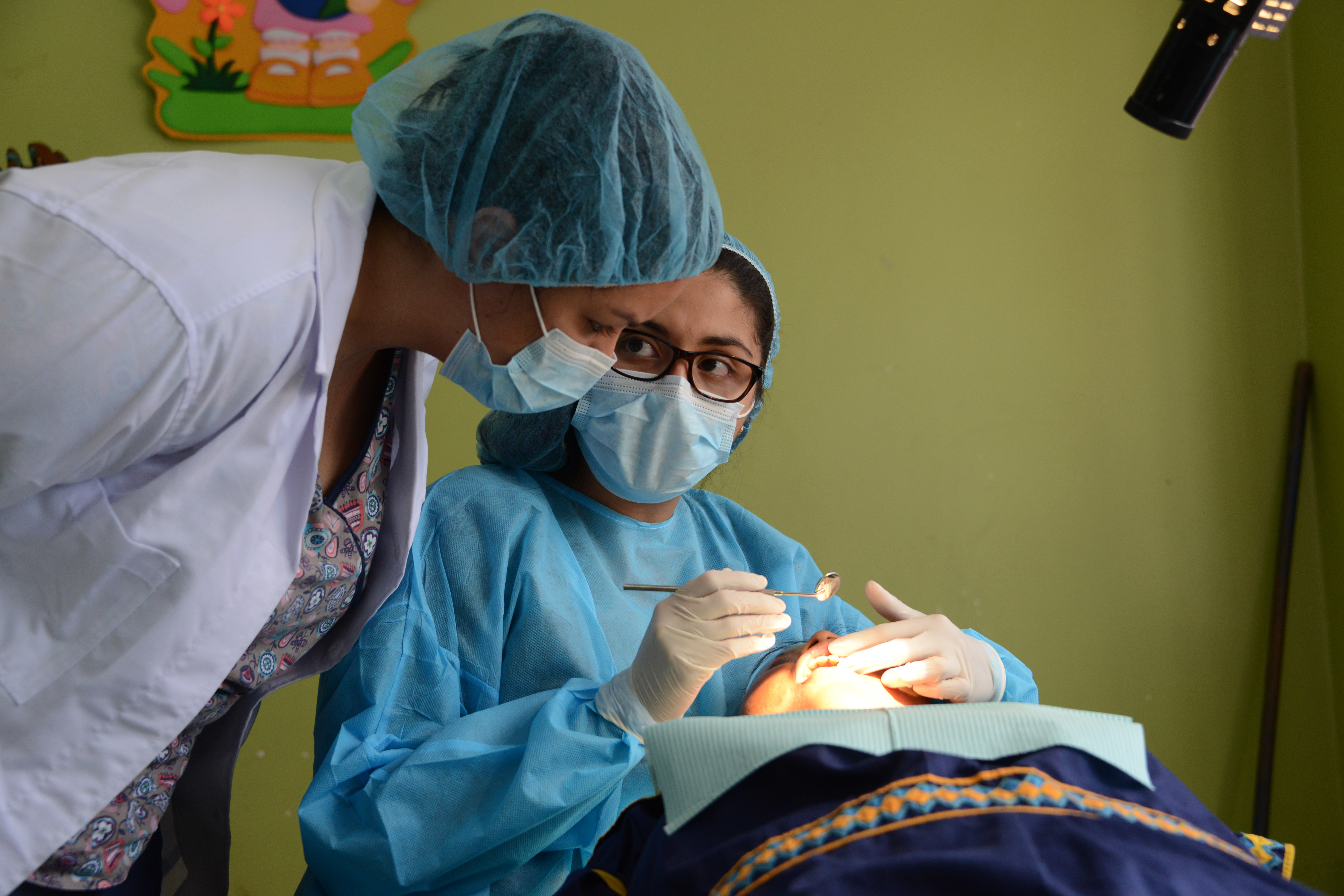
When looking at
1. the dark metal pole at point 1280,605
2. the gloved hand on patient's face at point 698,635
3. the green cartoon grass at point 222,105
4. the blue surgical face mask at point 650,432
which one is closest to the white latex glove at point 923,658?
the gloved hand on patient's face at point 698,635

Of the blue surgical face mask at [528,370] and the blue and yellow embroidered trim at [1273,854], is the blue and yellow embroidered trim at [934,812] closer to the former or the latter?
the blue and yellow embroidered trim at [1273,854]

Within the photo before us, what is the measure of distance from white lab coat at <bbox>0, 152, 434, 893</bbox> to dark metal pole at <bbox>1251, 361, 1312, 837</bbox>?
212 centimetres

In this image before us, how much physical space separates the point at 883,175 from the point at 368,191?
150 cm

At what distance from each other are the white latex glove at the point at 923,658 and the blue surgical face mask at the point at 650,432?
0.36 metres

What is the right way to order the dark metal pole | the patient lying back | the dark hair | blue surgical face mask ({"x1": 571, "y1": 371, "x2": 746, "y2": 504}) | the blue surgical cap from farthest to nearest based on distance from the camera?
1. the dark metal pole
2. the dark hair
3. blue surgical face mask ({"x1": 571, "y1": 371, "x2": 746, "y2": 504})
4. the patient lying back
5. the blue surgical cap

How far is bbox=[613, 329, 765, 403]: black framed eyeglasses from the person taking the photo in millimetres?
1444

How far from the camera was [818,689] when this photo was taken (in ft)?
4.23

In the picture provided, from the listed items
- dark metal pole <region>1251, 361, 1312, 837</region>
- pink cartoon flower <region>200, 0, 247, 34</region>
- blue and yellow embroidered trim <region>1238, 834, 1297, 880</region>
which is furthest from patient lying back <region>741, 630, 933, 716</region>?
pink cartoon flower <region>200, 0, 247, 34</region>

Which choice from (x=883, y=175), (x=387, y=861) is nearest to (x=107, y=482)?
(x=387, y=861)

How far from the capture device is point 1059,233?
2240mm

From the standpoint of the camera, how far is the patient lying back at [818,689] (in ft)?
4.19

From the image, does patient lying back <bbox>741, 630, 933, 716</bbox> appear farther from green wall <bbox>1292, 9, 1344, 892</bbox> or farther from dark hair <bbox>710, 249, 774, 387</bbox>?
green wall <bbox>1292, 9, 1344, 892</bbox>

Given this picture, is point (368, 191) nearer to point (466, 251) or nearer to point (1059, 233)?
point (466, 251)

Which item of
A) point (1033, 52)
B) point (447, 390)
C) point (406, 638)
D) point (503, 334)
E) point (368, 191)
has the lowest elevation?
point (447, 390)
